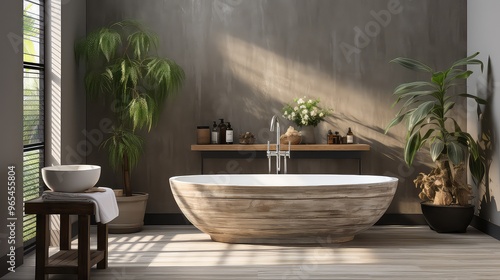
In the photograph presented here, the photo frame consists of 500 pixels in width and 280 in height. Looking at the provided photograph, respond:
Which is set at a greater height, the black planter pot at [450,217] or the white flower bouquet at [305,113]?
the white flower bouquet at [305,113]

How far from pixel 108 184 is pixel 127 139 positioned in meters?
0.70

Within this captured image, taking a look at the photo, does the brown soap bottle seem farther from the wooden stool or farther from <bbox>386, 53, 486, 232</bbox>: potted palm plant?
the wooden stool

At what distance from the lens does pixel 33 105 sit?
543cm

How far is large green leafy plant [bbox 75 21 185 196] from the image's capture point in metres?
6.06

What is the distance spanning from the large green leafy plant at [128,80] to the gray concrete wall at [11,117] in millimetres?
1303

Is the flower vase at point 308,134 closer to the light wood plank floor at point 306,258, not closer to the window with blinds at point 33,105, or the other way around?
the light wood plank floor at point 306,258

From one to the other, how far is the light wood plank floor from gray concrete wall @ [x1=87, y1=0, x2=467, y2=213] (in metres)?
1.00

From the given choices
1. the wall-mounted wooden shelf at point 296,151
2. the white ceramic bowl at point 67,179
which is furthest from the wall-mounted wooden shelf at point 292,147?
the white ceramic bowl at point 67,179

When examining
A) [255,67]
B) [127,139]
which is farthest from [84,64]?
[255,67]

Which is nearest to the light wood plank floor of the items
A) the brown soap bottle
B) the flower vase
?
the brown soap bottle

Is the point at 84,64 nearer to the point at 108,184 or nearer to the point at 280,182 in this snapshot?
the point at 108,184

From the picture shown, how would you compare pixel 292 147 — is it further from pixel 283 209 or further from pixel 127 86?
pixel 127 86

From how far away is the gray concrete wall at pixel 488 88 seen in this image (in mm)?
5832

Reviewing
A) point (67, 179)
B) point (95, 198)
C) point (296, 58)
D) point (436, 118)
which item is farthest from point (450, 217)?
point (67, 179)
